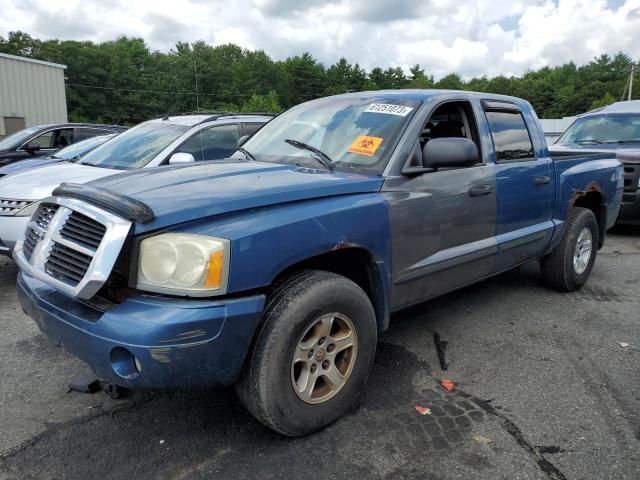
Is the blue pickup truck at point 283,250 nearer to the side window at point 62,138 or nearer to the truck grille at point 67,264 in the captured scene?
the truck grille at point 67,264

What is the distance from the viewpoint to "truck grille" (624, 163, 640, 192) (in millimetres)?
7578

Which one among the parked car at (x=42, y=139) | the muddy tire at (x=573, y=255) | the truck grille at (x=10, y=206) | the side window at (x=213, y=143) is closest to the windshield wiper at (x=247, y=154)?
the side window at (x=213, y=143)

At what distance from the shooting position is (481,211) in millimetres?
3652

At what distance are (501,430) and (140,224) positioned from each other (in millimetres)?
2057

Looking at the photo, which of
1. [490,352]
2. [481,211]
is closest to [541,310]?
[490,352]

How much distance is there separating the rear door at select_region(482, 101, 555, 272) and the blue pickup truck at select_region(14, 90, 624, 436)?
30mm

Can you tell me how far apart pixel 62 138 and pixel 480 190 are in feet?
30.6

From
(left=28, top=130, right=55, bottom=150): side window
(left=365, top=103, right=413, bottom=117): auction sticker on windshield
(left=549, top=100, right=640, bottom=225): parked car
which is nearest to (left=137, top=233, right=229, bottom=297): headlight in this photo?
(left=365, top=103, right=413, bottom=117): auction sticker on windshield

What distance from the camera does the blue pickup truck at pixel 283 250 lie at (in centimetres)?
221

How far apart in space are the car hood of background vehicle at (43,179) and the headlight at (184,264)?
131 inches

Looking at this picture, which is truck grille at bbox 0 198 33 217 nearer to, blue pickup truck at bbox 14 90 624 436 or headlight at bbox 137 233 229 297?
blue pickup truck at bbox 14 90 624 436

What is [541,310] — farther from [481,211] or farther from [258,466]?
[258,466]

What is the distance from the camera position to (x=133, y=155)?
19.2 ft

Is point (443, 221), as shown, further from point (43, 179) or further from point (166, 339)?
point (43, 179)
